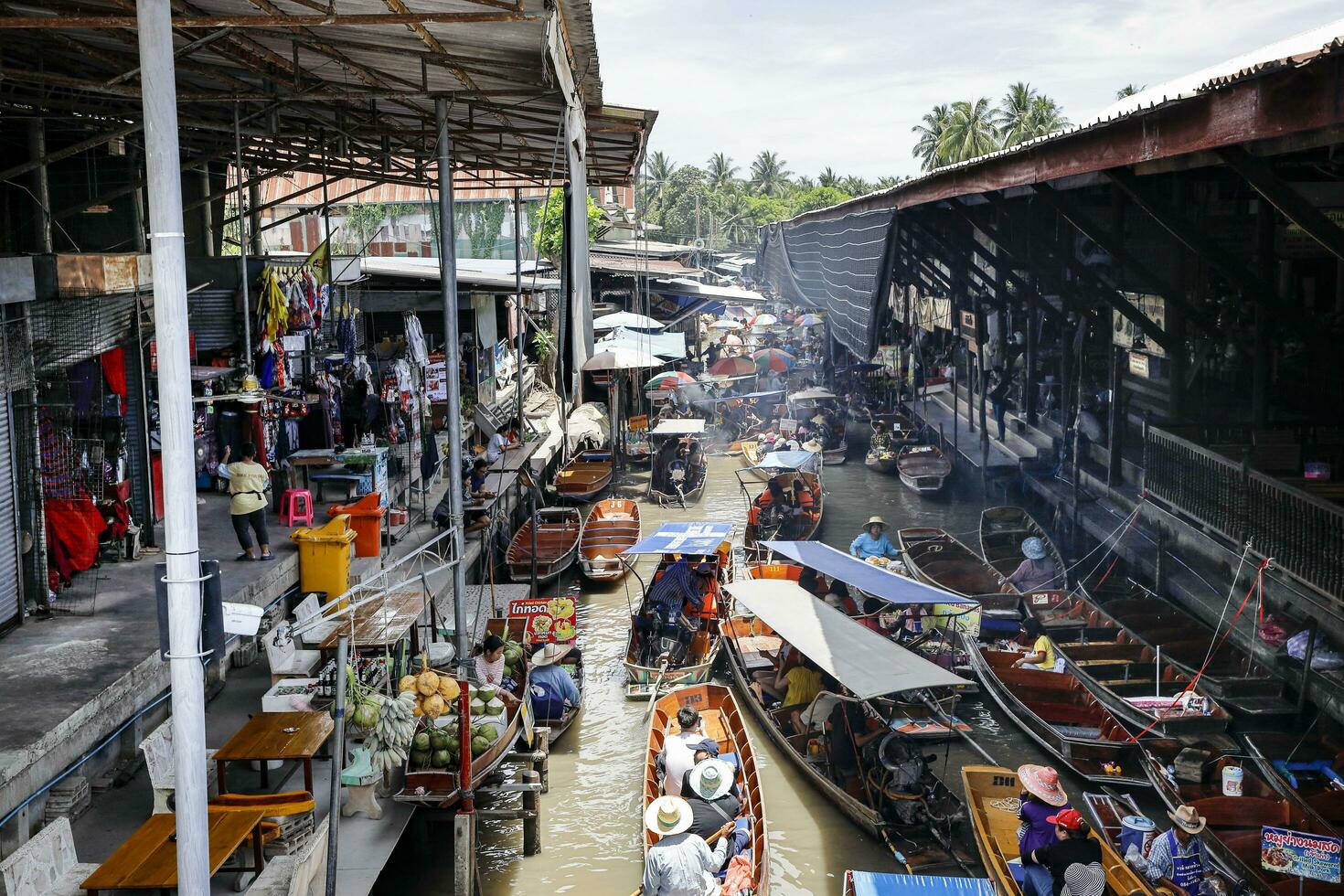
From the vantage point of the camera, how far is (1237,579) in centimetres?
1250

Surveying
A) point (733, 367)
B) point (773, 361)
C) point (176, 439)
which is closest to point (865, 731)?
point (176, 439)

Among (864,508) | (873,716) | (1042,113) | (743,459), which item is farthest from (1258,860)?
(1042,113)

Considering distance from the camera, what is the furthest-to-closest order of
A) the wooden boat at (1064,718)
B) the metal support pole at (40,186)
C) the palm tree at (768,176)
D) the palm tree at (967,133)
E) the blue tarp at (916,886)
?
the palm tree at (768,176)
the palm tree at (967,133)
the metal support pole at (40,186)
the wooden boat at (1064,718)
the blue tarp at (916,886)

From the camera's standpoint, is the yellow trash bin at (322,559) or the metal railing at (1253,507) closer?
the metal railing at (1253,507)

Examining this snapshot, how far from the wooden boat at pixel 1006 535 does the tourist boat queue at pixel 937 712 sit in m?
0.04

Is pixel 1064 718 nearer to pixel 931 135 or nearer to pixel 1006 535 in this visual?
pixel 1006 535

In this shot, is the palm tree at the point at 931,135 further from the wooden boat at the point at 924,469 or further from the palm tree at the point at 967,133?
the wooden boat at the point at 924,469

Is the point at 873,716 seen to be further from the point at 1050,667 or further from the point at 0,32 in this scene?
the point at 0,32

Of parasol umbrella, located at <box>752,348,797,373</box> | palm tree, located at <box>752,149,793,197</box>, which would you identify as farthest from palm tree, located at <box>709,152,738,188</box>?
parasol umbrella, located at <box>752,348,797,373</box>

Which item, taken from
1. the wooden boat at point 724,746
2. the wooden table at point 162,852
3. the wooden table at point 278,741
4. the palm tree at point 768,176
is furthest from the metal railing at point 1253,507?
the palm tree at point 768,176

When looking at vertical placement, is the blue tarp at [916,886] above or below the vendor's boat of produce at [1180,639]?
below

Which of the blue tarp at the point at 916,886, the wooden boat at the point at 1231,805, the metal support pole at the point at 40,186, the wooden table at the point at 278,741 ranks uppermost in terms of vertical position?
the metal support pole at the point at 40,186

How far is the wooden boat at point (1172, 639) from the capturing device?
10.8 meters

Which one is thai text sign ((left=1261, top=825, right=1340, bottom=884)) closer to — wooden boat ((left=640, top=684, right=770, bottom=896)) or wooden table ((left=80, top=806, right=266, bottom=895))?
wooden boat ((left=640, top=684, right=770, bottom=896))
